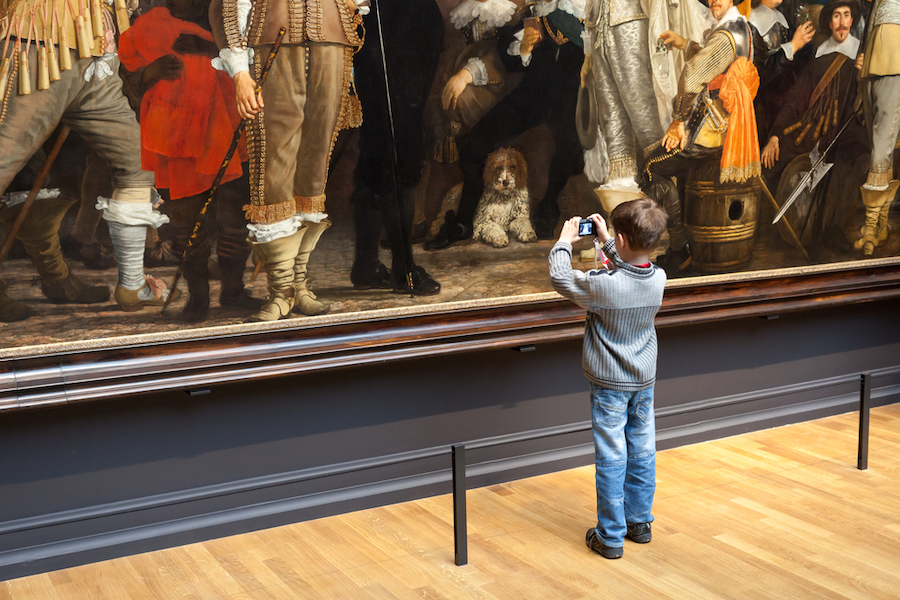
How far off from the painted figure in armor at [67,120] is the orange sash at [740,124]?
3957mm

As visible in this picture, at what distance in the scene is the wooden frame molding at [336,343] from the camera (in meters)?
4.05

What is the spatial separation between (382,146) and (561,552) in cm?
257

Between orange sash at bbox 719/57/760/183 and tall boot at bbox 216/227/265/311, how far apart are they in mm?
3525

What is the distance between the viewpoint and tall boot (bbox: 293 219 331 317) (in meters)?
4.45

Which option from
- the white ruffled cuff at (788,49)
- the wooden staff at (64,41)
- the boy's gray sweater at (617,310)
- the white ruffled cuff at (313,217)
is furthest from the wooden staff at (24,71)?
the white ruffled cuff at (788,49)

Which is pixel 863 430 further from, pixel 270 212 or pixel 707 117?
pixel 270 212

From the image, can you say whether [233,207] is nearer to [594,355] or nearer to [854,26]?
[594,355]

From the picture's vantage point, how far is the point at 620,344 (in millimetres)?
4047

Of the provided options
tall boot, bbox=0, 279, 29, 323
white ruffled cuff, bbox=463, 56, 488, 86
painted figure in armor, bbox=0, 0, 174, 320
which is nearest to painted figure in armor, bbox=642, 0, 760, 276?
white ruffled cuff, bbox=463, 56, 488, 86

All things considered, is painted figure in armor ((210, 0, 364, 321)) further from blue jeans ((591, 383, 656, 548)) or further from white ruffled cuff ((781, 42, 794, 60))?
white ruffled cuff ((781, 42, 794, 60))

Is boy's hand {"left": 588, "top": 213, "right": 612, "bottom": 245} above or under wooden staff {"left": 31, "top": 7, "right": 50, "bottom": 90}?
under

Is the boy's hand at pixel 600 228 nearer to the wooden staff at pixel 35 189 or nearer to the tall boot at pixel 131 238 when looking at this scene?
the tall boot at pixel 131 238

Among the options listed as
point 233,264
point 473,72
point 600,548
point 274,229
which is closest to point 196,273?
point 233,264

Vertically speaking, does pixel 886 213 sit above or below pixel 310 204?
below
